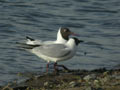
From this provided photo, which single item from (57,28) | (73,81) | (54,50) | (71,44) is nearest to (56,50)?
(54,50)

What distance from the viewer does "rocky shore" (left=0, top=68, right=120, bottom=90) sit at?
23.5 feet

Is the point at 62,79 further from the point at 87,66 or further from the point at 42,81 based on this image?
the point at 87,66

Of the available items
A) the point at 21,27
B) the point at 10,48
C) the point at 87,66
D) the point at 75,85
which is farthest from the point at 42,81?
the point at 21,27

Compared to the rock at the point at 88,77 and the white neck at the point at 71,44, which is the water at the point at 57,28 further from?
the rock at the point at 88,77

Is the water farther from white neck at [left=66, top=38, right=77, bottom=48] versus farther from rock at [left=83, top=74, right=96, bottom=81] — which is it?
rock at [left=83, top=74, right=96, bottom=81]

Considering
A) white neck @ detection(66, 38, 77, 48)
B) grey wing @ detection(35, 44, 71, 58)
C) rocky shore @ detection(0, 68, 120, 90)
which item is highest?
white neck @ detection(66, 38, 77, 48)

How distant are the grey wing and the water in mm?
853

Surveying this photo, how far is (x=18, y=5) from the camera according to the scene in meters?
16.0

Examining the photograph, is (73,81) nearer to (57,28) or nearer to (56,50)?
(56,50)

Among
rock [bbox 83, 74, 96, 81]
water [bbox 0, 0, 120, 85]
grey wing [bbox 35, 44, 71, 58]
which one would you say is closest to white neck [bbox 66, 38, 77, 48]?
grey wing [bbox 35, 44, 71, 58]

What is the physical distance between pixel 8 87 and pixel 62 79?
1255 mm

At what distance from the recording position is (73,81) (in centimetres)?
827

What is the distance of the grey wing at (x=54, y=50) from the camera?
29.7 feet

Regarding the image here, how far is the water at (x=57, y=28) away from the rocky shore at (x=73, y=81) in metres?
0.68
